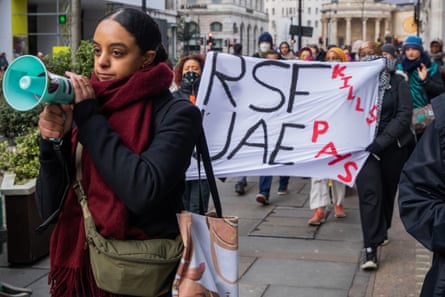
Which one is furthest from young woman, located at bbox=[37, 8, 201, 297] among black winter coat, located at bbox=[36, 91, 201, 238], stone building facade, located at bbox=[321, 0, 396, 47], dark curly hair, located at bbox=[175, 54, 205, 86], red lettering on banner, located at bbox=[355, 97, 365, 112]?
stone building facade, located at bbox=[321, 0, 396, 47]

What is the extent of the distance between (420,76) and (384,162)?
323 cm

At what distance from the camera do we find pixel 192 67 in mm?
7406

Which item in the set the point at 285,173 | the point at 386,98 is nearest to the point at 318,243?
the point at 285,173

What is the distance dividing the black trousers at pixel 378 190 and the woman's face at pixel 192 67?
1833 mm

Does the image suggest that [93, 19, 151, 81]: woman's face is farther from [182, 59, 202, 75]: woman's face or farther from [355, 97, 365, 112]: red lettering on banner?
[182, 59, 202, 75]: woman's face

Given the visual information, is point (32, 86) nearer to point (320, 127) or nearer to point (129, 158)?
point (129, 158)

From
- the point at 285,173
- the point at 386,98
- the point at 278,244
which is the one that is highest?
the point at 386,98

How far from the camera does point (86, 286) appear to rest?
2.54 m

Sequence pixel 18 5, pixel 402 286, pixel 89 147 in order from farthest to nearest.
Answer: pixel 18 5, pixel 402 286, pixel 89 147

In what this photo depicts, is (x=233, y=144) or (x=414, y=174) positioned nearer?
(x=414, y=174)

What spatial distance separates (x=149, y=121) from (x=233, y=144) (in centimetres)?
440

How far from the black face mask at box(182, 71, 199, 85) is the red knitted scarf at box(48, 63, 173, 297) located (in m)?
4.80

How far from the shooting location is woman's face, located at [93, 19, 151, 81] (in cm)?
245

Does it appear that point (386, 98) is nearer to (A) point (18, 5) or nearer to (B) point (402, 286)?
(B) point (402, 286)
